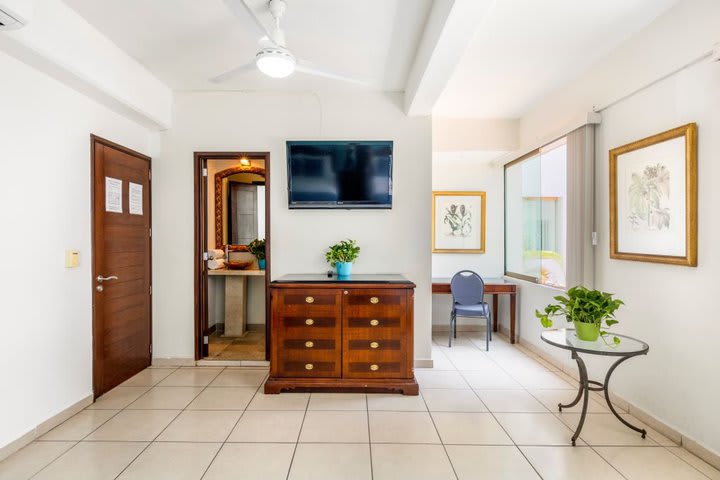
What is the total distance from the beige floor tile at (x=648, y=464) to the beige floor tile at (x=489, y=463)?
0.54 metres

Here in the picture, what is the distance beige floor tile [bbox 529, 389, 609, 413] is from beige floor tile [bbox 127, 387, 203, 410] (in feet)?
9.49

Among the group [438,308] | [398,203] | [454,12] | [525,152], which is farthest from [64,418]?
[525,152]

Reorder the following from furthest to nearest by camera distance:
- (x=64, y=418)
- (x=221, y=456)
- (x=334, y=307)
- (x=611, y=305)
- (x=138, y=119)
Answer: (x=138, y=119) → (x=334, y=307) → (x=64, y=418) → (x=611, y=305) → (x=221, y=456)

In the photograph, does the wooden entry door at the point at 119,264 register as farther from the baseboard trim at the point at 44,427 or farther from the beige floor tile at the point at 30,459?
the beige floor tile at the point at 30,459

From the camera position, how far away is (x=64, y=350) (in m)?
2.65

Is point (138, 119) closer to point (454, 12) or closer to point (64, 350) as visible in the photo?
point (64, 350)

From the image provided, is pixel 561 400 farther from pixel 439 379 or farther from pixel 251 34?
pixel 251 34

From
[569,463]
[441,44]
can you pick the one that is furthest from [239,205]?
[569,463]

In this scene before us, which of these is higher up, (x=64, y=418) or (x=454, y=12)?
(x=454, y=12)

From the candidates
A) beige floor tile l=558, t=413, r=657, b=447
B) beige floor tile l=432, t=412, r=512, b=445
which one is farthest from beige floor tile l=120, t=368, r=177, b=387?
beige floor tile l=558, t=413, r=657, b=447

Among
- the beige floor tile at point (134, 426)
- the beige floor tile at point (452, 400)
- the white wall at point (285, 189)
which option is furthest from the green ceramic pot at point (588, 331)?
the beige floor tile at point (134, 426)

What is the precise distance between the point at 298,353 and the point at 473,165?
3575 mm

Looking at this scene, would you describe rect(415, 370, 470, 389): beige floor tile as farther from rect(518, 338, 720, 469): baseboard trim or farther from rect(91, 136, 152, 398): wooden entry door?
rect(91, 136, 152, 398): wooden entry door

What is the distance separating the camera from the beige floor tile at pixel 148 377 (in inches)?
130
